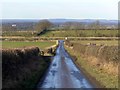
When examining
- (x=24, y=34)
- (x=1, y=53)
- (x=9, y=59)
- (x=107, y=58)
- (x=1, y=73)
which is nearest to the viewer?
(x=1, y=73)

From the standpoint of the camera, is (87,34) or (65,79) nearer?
(65,79)

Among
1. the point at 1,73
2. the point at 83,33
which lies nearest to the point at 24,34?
the point at 83,33

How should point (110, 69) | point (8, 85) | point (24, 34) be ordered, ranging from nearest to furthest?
1. point (8, 85)
2. point (110, 69)
3. point (24, 34)

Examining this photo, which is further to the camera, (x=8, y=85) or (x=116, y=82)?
(x=116, y=82)

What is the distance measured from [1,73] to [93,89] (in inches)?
210

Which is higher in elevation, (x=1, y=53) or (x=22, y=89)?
(x=1, y=53)

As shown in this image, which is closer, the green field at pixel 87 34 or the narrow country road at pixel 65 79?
the narrow country road at pixel 65 79

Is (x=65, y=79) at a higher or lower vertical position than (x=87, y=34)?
higher

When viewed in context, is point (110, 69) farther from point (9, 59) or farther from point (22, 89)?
point (22, 89)

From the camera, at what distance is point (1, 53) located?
20891 millimetres

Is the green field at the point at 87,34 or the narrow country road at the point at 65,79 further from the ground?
the narrow country road at the point at 65,79

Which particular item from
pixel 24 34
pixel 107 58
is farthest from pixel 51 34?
pixel 107 58

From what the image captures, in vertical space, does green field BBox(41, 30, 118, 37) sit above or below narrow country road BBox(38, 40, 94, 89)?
below

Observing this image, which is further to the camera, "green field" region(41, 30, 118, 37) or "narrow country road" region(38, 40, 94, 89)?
"green field" region(41, 30, 118, 37)
